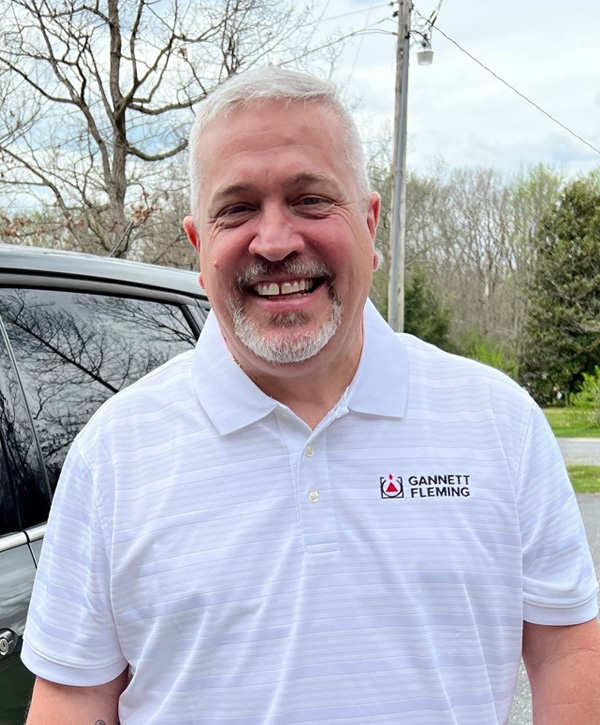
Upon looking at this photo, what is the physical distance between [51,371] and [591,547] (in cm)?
487

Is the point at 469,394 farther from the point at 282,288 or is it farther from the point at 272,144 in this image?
the point at 272,144

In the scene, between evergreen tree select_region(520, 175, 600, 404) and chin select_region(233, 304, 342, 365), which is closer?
chin select_region(233, 304, 342, 365)

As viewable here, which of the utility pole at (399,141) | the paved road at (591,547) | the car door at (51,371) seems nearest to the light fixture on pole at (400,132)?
the utility pole at (399,141)

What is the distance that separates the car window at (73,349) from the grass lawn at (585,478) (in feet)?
25.4

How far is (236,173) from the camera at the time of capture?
147 cm

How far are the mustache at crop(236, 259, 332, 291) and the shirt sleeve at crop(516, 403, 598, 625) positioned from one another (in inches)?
19.0

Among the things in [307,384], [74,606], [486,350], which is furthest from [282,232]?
[486,350]

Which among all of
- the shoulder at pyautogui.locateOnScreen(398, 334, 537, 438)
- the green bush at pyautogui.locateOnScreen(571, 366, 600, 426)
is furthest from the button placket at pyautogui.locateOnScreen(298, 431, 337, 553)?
the green bush at pyautogui.locateOnScreen(571, 366, 600, 426)

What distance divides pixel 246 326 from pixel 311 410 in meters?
0.19

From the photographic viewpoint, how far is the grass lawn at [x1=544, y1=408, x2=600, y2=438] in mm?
18288

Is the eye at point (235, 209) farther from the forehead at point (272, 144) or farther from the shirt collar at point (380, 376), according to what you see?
the shirt collar at point (380, 376)

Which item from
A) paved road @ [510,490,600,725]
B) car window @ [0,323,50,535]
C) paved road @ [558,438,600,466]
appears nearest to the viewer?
car window @ [0,323,50,535]

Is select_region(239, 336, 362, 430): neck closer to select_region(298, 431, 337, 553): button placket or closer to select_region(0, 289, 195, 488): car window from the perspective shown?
select_region(298, 431, 337, 553): button placket

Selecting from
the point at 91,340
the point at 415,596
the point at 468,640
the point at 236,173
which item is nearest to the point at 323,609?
the point at 415,596
